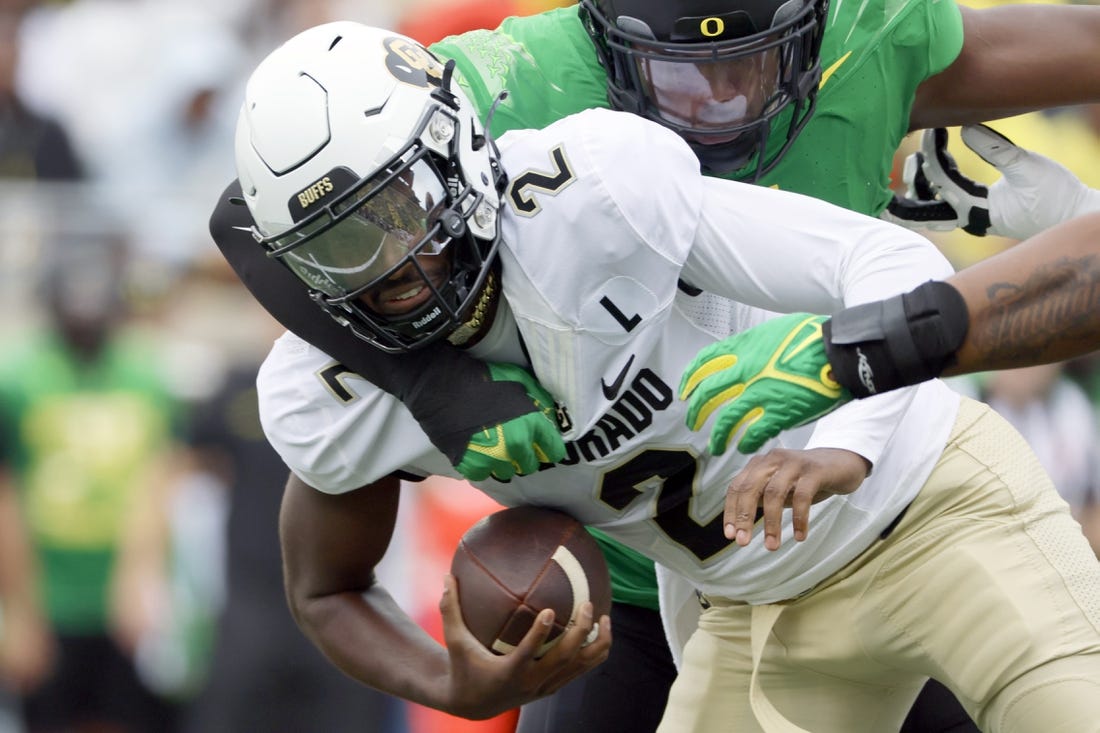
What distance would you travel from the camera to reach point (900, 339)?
250 cm

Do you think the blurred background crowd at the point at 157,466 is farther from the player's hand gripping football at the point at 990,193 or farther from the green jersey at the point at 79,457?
the player's hand gripping football at the point at 990,193

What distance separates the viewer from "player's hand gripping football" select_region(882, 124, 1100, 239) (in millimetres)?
3756

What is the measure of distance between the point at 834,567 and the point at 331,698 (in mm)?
2912

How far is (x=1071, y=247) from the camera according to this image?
2.58 meters

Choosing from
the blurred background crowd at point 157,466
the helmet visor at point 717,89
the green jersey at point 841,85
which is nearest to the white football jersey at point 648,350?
the helmet visor at point 717,89

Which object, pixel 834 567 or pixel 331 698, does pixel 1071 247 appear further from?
pixel 331 698

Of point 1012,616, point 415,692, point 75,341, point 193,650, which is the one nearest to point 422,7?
point 75,341

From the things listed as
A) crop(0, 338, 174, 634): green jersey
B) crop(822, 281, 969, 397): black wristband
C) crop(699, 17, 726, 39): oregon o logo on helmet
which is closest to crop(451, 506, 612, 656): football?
crop(822, 281, 969, 397): black wristband

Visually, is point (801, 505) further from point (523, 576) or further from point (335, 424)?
point (335, 424)

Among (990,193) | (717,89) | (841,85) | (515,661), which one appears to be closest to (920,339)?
(515,661)

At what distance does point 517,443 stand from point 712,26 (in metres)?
0.95

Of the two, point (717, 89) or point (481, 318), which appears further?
point (717, 89)

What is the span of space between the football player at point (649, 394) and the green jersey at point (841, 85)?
0.54 m

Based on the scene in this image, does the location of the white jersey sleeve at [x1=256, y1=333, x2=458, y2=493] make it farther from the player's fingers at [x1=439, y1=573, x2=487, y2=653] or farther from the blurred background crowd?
the blurred background crowd
